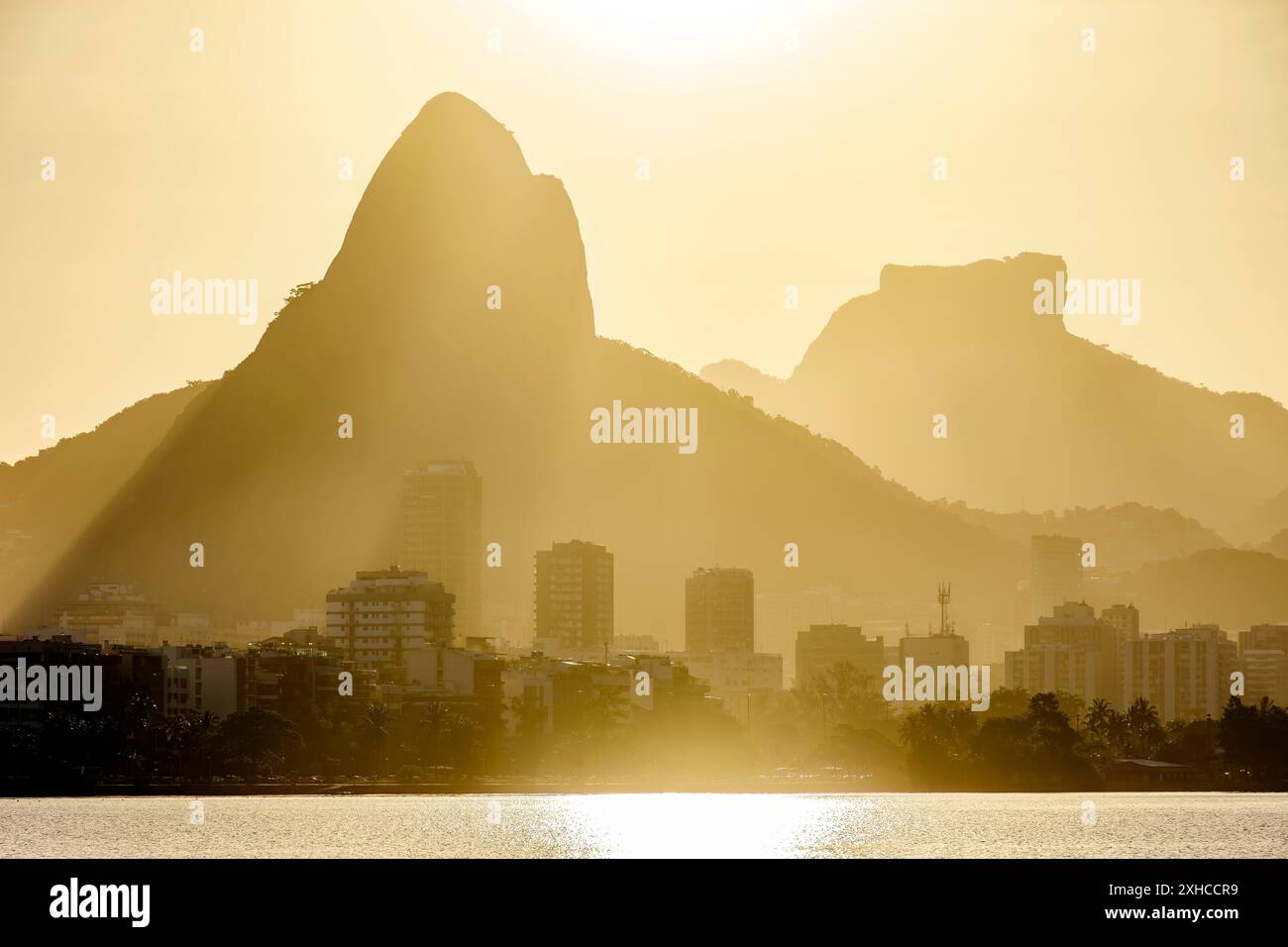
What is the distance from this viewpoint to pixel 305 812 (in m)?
191

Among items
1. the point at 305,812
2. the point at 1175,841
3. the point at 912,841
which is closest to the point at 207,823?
the point at 305,812

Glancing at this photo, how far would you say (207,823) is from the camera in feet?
593
